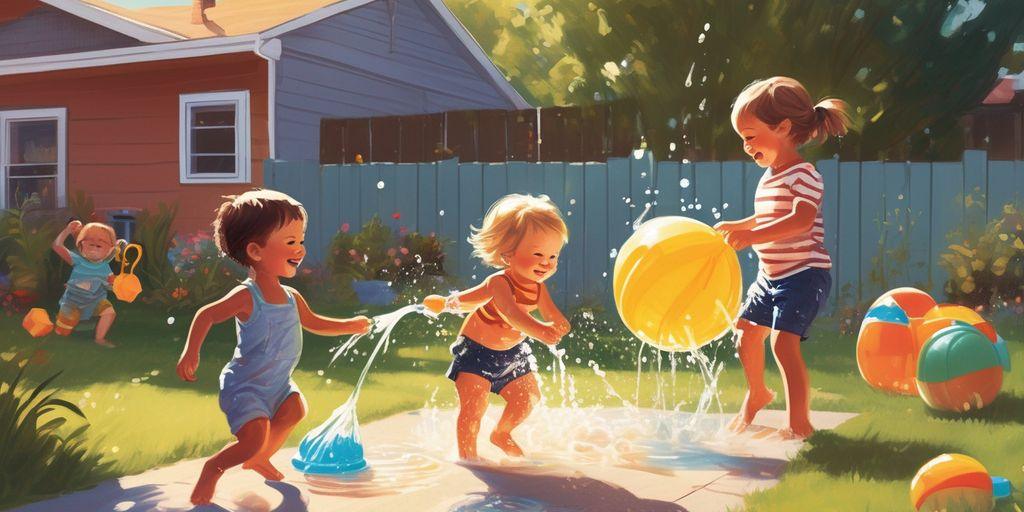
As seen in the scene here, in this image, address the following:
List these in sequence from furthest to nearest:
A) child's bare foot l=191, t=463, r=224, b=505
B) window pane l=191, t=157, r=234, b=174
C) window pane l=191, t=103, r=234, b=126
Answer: window pane l=191, t=157, r=234, b=174 < window pane l=191, t=103, r=234, b=126 < child's bare foot l=191, t=463, r=224, b=505

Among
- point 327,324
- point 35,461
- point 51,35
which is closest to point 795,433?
point 327,324

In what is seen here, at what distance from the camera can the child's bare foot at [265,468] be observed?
4.38m

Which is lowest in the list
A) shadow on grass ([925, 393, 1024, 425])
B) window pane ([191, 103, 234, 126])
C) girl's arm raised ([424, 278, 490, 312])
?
shadow on grass ([925, 393, 1024, 425])

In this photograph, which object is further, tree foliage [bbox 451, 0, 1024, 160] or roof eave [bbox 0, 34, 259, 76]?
tree foliage [bbox 451, 0, 1024, 160]

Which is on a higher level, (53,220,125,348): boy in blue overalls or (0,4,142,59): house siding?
(0,4,142,59): house siding

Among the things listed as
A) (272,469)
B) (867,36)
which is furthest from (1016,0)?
(272,469)

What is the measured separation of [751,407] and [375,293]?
6.71 metres

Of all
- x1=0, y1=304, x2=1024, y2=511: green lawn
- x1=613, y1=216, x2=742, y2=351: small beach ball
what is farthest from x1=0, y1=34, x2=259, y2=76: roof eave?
x1=613, y1=216, x2=742, y2=351: small beach ball

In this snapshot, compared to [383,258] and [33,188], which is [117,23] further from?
[383,258]

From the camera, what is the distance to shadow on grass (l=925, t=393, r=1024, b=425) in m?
5.76

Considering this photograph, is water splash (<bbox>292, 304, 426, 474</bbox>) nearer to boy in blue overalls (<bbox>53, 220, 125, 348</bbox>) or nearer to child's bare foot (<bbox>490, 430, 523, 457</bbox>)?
child's bare foot (<bbox>490, 430, 523, 457</bbox>)

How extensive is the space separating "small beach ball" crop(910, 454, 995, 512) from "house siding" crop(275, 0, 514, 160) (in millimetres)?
12136

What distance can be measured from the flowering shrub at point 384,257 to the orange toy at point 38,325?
317 centimetres

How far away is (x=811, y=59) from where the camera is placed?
1531 centimetres
